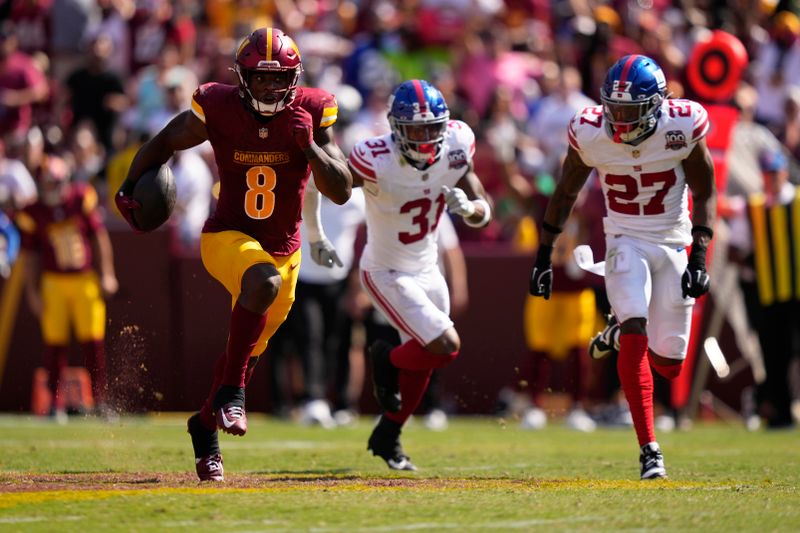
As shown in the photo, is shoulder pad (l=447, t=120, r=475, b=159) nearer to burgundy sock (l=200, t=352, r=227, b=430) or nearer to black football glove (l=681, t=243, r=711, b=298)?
black football glove (l=681, t=243, r=711, b=298)

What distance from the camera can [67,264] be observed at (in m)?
11.7

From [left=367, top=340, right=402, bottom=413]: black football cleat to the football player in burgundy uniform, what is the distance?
4425 mm

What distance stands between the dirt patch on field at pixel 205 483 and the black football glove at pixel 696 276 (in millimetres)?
1176

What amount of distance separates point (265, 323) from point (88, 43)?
901 cm

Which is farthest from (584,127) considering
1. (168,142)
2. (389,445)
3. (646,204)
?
(168,142)

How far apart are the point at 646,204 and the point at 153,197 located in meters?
2.34

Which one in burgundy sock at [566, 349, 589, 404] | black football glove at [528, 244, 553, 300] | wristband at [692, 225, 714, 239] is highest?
wristband at [692, 225, 714, 239]

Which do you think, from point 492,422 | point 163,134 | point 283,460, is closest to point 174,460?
point 283,460

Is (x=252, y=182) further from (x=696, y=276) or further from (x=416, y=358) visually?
(x=696, y=276)

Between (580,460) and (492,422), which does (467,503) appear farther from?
(492,422)

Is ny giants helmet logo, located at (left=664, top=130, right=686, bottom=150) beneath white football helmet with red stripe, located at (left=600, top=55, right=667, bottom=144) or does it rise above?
beneath

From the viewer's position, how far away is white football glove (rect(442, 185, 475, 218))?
710 cm

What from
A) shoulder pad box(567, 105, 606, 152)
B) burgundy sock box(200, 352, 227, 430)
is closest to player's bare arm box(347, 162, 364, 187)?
shoulder pad box(567, 105, 606, 152)

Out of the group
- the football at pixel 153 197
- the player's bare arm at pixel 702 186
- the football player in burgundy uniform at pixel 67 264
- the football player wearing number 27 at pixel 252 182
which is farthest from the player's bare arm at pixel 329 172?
the football player in burgundy uniform at pixel 67 264
